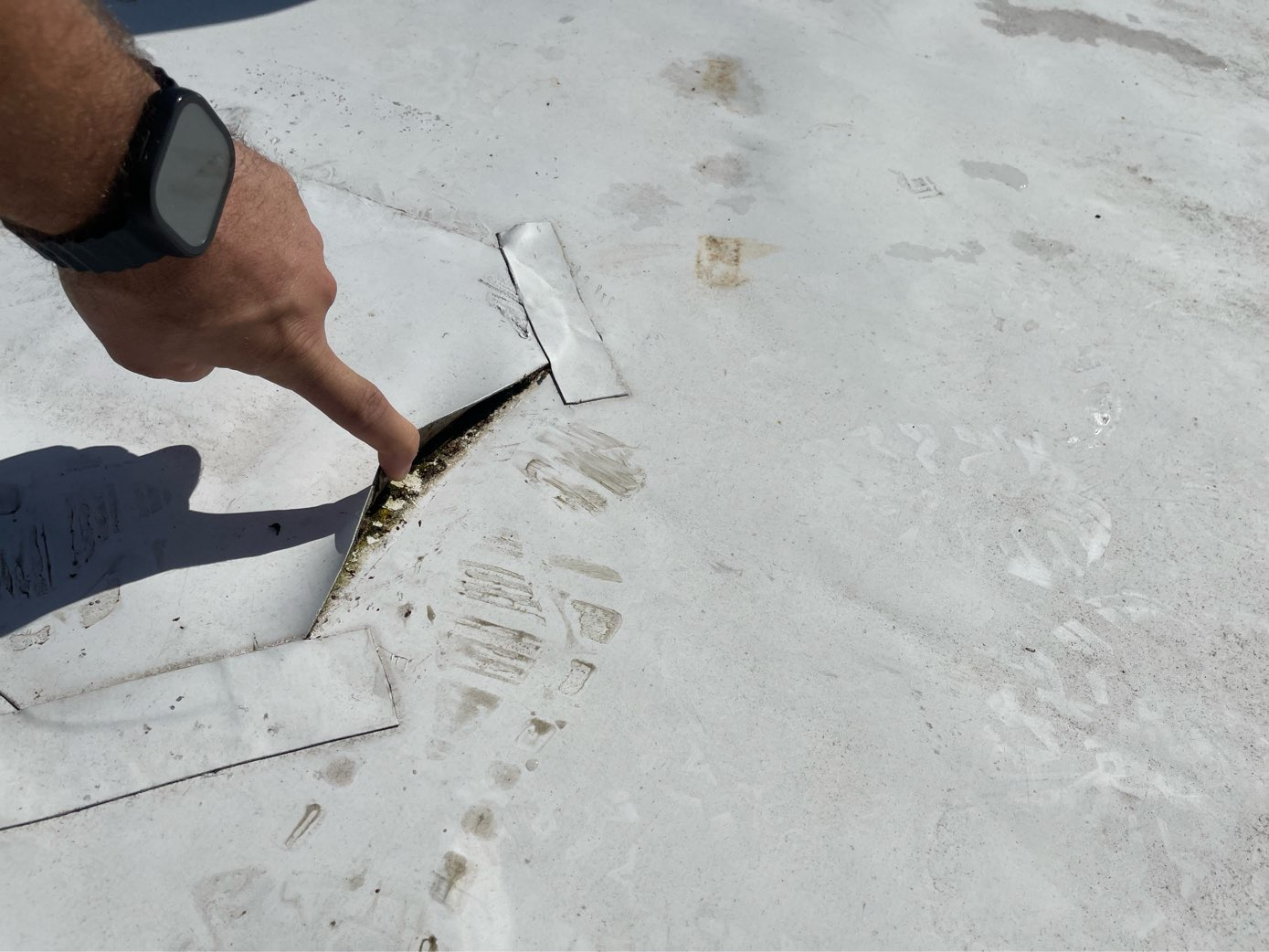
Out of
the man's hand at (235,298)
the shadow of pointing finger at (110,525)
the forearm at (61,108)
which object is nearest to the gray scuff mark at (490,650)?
the shadow of pointing finger at (110,525)

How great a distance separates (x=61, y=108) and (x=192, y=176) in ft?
0.38

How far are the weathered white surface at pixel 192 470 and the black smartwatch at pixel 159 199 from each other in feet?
1.79

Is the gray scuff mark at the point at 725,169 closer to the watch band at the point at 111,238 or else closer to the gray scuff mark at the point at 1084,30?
the gray scuff mark at the point at 1084,30

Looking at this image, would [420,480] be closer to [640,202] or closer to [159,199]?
[159,199]

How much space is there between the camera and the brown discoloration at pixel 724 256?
1709mm

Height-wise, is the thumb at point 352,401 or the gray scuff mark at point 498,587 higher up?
the thumb at point 352,401

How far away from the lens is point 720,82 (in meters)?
2.07

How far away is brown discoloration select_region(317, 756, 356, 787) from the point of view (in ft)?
3.61

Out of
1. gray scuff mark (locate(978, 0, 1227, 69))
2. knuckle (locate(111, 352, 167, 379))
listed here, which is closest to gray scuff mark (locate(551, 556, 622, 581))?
knuckle (locate(111, 352, 167, 379))

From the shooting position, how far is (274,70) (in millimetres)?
1968

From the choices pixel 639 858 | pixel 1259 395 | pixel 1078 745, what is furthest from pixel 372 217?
pixel 1259 395

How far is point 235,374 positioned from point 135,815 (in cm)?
72

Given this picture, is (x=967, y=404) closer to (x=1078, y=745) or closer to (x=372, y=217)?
(x=1078, y=745)

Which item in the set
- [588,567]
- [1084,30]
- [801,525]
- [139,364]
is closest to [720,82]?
[1084,30]
